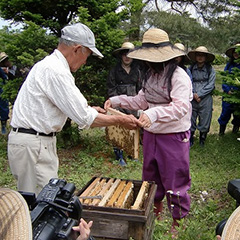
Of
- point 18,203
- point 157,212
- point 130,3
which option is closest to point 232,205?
point 157,212

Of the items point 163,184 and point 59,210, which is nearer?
point 59,210

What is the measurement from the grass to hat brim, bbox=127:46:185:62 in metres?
1.71

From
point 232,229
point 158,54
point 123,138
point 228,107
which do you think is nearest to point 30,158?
point 158,54

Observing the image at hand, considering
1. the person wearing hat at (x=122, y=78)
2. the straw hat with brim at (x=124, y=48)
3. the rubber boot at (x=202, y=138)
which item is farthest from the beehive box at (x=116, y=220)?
the rubber boot at (x=202, y=138)

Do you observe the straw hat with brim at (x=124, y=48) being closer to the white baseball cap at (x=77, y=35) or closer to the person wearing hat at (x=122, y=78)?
the person wearing hat at (x=122, y=78)

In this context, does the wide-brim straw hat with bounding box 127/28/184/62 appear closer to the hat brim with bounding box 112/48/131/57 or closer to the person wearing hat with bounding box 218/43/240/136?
the hat brim with bounding box 112/48/131/57

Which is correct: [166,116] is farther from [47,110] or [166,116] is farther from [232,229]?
[232,229]

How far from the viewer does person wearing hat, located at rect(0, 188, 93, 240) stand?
1136 millimetres

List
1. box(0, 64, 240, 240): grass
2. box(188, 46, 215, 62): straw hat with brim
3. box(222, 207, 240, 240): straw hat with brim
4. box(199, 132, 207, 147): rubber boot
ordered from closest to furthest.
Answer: box(222, 207, 240, 240): straw hat with brim < box(0, 64, 240, 240): grass < box(188, 46, 215, 62): straw hat with brim < box(199, 132, 207, 147): rubber boot

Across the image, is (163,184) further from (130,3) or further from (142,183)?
(130,3)

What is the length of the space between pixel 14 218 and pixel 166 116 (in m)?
1.91

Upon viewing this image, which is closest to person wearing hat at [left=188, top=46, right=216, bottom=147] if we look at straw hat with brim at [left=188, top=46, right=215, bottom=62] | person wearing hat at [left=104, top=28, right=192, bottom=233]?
straw hat with brim at [left=188, top=46, right=215, bottom=62]

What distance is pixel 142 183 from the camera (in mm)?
3146

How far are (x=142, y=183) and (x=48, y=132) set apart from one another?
1082 mm
